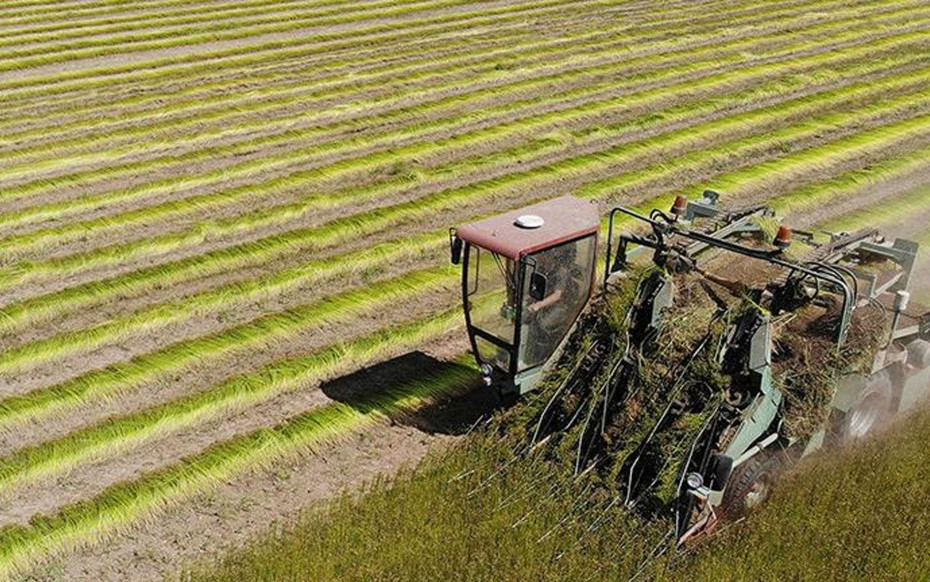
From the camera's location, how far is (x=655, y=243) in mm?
9984

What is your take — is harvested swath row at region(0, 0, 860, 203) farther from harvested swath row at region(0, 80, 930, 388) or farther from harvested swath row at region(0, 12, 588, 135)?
harvested swath row at region(0, 80, 930, 388)

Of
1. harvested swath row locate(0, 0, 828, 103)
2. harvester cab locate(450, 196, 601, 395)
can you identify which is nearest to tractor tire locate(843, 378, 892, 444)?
harvester cab locate(450, 196, 601, 395)

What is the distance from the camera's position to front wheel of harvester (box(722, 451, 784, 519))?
8.49m

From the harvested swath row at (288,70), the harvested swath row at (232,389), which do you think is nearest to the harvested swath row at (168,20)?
the harvested swath row at (288,70)

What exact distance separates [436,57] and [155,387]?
1707 cm

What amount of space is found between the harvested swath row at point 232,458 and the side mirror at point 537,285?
7.63 feet

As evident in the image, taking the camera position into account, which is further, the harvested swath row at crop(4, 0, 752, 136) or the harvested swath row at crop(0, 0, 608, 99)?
the harvested swath row at crop(0, 0, 608, 99)

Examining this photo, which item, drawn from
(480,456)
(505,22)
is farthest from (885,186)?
(505,22)

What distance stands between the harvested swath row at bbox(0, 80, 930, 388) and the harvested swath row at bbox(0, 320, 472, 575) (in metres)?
2.45

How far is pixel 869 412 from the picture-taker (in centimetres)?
996

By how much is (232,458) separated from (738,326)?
5154mm

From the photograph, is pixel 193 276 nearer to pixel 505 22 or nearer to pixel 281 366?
pixel 281 366

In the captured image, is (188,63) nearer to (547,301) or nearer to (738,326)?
(547,301)

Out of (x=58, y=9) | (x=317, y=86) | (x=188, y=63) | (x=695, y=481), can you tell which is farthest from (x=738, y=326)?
(x=58, y=9)
